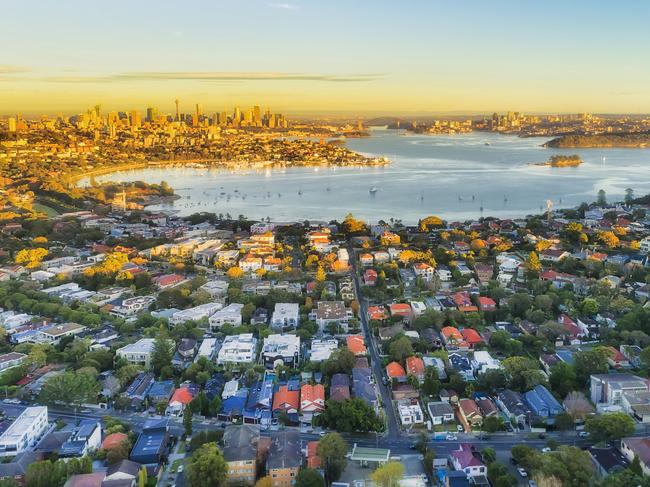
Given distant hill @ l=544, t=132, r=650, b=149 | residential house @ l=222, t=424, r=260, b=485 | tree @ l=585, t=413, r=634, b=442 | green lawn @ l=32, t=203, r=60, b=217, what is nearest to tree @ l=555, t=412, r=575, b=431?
tree @ l=585, t=413, r=634, b=442

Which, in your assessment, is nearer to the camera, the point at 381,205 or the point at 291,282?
the point at 291,282

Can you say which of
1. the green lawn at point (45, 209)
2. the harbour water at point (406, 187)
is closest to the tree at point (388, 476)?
the harbour water at point (406, 187)

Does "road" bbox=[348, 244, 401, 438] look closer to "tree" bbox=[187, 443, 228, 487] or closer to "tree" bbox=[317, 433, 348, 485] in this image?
"tree" bbox=[317, 433, 348, 485]

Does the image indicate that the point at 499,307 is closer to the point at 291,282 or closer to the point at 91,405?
the point at 291,282

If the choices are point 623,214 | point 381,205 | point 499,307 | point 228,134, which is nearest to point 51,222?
point 381,205

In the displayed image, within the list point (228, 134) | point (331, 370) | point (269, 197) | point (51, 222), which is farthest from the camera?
point (228, 134)

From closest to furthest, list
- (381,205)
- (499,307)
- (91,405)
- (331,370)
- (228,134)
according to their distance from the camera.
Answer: (91,405)
(331,370)
(499,307)
(381,205)
(228,134)

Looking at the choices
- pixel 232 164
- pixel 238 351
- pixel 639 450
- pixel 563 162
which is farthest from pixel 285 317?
pixel 563 162

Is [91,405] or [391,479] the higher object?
[391,479]
